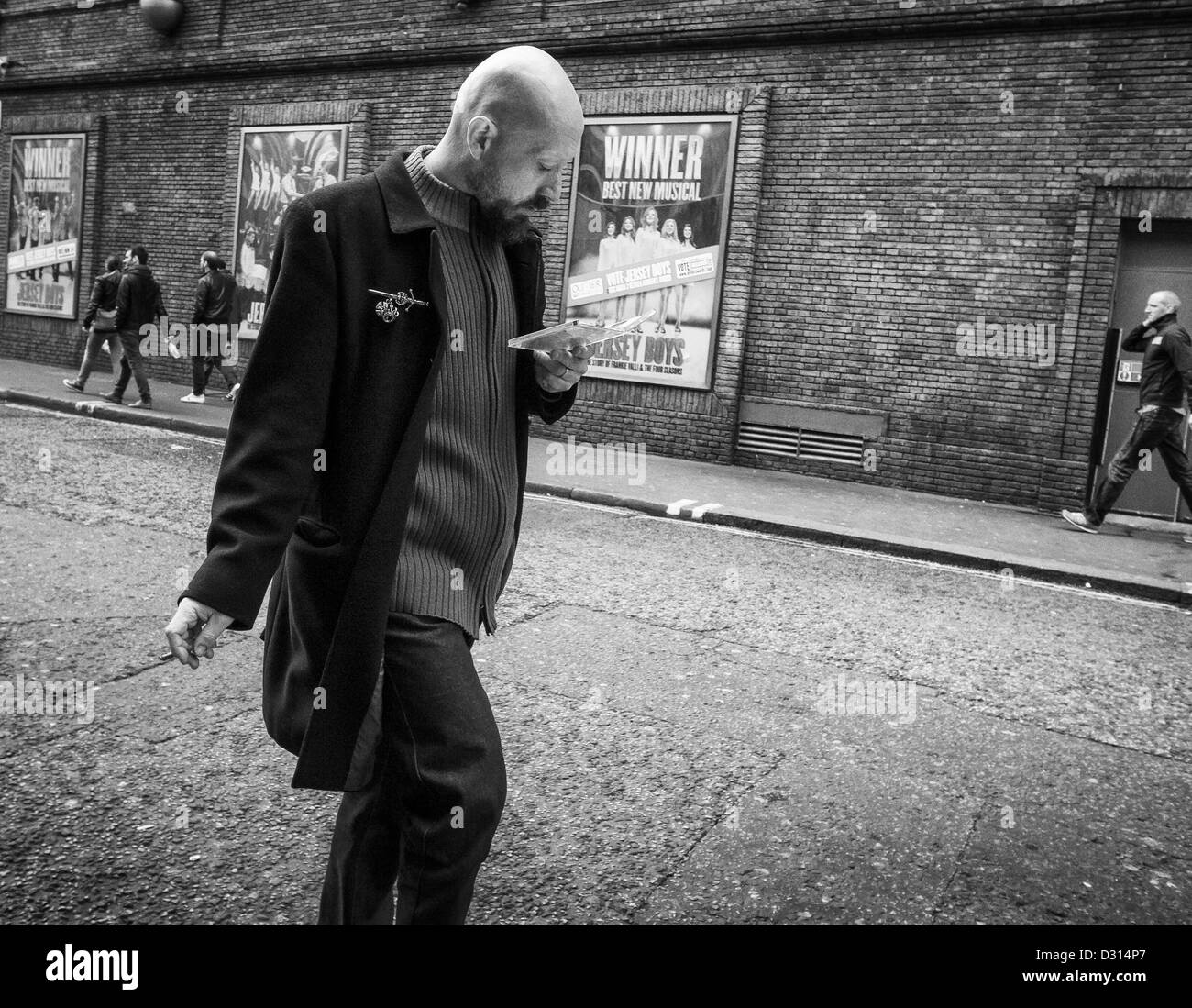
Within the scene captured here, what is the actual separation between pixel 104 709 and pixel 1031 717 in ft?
12.5

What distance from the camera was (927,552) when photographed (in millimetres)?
8914

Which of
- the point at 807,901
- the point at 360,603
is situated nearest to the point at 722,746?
the point at 807,901

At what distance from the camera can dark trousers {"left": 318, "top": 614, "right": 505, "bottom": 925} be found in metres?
1.95

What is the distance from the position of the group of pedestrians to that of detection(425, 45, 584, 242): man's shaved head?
12935 millimetres

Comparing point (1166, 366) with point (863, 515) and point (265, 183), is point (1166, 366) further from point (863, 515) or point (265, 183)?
point (265, 183)

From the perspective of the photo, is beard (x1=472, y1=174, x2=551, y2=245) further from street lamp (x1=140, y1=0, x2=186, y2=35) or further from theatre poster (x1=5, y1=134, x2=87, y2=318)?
theatre poster (x1=5, y1=134, x2=87, y2=318)

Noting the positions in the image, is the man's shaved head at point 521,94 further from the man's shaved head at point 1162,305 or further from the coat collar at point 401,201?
the man's shaved head at point 1162,305

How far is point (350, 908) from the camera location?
214cm

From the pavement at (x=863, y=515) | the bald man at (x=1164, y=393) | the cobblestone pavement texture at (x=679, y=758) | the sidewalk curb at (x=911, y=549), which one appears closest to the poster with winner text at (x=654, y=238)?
the pavement at (x=863, y=515)

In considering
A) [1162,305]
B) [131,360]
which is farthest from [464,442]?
[131,360]

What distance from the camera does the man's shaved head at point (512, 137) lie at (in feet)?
6.53

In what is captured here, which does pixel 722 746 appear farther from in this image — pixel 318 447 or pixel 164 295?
pixel 164 295

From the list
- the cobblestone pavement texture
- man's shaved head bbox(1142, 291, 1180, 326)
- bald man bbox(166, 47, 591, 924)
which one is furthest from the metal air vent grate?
bald man bbox(166, 47, 591, 924)

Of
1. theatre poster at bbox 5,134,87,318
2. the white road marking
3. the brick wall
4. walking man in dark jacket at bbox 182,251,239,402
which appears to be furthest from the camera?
theatre poster at bbox 5,134,87,318
